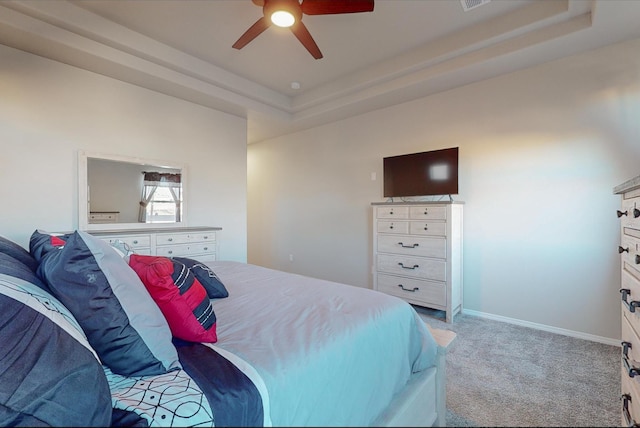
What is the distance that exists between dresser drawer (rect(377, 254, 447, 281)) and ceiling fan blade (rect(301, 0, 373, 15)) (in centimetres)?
231

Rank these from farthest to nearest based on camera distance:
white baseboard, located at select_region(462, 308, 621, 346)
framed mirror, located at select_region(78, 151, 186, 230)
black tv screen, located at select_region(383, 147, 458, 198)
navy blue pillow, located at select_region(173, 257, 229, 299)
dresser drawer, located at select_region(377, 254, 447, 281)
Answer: black tv screen, located at select_region(383, 147, 458, 198) → dresser drawer, located at select_region(377, 254, 447, 281) → framed mirror, located at select_region(78, 151, 186, 230) → white baseboard, located at select_region(462, 308, 621, 346) → navy blue pillow, located at select_region(173, 257, 229, 299)

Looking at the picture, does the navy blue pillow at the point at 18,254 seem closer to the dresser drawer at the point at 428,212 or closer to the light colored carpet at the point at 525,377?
the light colored carpet at the point at 525,377

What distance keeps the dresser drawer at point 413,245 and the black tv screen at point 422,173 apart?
576 millimetres

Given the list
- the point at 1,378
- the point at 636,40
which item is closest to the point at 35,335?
the point at 1,378

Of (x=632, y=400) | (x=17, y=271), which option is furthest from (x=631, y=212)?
(x=17, y=271)

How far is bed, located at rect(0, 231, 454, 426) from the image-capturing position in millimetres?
453

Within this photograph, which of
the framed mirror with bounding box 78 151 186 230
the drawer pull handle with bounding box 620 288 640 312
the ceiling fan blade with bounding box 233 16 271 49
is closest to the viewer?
the drawer pull handle with bounding box 620 288 640 312

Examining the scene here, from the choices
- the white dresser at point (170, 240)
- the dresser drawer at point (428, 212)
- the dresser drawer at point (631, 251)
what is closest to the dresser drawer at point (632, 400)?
the dresser drawer at point (631, 251)

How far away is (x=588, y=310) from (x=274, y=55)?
12.5ft

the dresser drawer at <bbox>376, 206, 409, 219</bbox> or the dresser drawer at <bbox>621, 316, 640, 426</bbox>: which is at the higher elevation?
the dresser drawer at <bbox>376, 206, 409, 219</bbox>

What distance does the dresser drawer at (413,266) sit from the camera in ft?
9.59

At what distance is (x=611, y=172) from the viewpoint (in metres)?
2.38

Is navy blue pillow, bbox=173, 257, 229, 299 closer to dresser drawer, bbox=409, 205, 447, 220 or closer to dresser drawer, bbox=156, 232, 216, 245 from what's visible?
dresser drawer, bbox=156, 232, 216, 245

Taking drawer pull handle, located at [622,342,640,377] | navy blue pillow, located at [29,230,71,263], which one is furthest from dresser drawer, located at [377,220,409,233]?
navy blue pillow, located at [29,230,71,263]
